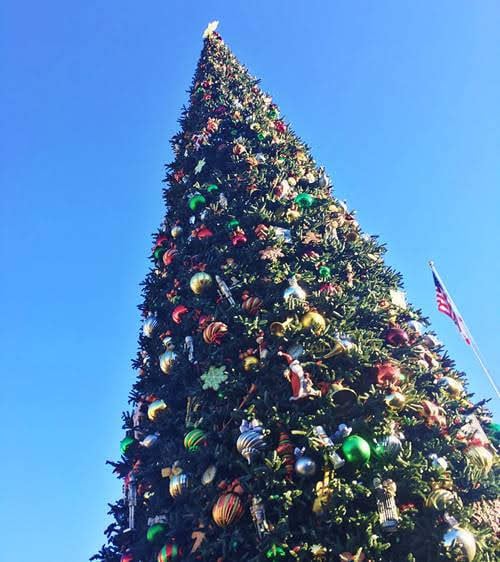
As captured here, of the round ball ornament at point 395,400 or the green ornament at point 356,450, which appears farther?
the round ball ornament at point 395,400

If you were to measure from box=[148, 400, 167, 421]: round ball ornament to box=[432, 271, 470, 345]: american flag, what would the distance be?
5.45 m

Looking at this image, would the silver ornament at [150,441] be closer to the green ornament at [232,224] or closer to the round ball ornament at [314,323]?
the round ball ornament at [314,323]

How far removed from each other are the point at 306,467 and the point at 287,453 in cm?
35

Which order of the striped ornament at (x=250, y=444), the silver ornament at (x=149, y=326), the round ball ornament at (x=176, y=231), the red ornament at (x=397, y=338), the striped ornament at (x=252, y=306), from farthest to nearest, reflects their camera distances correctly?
the round ball ornament at (x=176, y=231), the silver ornament at (x=149, y=326), the red ornament at (x=397, y=338), the striped ornament at (x=252, y=306), the striped ornament at (x=250, y=444)

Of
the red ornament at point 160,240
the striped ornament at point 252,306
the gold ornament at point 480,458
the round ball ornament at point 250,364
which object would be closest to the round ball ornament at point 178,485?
the round ball ornament at point 250,364

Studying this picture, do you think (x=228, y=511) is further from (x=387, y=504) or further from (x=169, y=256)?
(x=169, y=256)

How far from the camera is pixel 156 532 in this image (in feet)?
20.2

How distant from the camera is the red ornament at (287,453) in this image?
5.25 metres

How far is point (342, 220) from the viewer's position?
10.1m

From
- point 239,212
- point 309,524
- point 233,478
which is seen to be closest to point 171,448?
point 233,478

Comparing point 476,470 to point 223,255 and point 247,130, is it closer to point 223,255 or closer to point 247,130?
point 223,255

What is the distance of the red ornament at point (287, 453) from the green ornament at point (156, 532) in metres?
1.98

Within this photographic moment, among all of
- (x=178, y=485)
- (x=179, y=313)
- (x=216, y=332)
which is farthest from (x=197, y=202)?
(x=178, y=485)

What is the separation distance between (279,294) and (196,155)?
6076 millimetres
